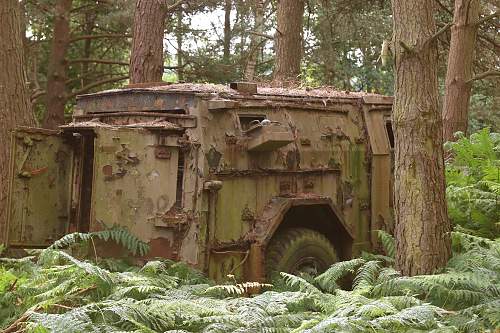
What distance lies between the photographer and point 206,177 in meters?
7.20

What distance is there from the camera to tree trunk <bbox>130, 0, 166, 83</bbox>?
39.0 feet

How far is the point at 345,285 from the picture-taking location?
850 centimetres

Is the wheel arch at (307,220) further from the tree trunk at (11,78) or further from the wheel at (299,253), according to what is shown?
the tree trunk at (11,78)

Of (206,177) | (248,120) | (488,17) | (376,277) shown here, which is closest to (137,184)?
(206,177)

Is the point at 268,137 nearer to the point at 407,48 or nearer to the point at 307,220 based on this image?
the point at 307,220

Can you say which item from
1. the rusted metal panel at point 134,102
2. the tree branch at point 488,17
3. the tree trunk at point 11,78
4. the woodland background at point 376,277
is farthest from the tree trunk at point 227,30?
the rusted metal panel at point 134,102

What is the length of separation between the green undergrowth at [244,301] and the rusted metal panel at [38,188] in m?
0.68

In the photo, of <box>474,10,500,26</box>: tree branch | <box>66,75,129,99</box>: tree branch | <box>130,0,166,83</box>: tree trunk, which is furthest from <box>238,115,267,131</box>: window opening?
<box>66,75,129,99</box>: tree branch

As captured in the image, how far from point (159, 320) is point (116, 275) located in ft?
3.06

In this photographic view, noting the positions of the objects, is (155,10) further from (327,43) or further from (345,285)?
(327,43)

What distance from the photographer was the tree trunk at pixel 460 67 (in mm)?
11203

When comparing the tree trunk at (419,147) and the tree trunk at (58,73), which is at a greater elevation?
the tree trunk at (58,73)

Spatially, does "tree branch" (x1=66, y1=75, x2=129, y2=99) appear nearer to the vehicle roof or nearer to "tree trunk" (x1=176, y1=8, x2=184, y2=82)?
"tree trunk" (x1=176, y1=8, x2=184, y2=82)

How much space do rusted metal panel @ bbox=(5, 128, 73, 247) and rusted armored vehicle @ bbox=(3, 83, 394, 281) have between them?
0.4 inches
